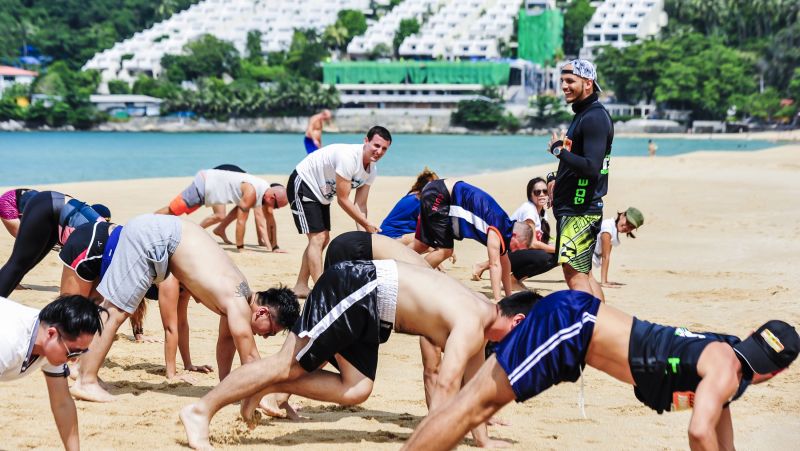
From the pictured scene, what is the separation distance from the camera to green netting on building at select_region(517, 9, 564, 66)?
15575 cm

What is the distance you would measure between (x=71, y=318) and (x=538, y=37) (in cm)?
15631

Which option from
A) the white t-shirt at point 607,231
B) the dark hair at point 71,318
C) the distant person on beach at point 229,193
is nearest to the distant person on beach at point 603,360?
the dark hair at point 71,318

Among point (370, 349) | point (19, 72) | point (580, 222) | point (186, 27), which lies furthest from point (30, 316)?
point (186, 27)

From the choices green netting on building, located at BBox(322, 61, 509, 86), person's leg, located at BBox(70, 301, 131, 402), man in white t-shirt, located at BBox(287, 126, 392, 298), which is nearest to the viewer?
person's leg, located at BBox(70, 301, 131, 402)

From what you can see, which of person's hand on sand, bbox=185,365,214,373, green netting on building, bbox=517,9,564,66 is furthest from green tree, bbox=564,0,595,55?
person's hand on sand, bbox=185,365,214,373

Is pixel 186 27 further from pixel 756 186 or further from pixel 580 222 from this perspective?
pixel 580 222

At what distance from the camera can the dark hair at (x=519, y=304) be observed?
5.36 metres

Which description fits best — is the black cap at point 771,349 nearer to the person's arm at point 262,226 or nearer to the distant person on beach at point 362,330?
the distant person on beach at point 362,330

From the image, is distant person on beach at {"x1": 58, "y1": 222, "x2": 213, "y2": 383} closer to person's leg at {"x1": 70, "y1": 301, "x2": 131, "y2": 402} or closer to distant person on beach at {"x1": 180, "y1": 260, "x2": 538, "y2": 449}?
person's leg at {"x1": 70, "y1": 301, "x2": 131, "y2": 402}

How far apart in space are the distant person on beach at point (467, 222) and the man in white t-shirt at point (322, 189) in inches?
33.6

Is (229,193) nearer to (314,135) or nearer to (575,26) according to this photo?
(314,135)

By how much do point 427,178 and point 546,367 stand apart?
18.6 ft

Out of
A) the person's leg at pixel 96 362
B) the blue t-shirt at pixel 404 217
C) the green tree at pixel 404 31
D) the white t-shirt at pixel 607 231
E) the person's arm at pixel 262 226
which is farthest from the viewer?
the green tree at pixel 404 31

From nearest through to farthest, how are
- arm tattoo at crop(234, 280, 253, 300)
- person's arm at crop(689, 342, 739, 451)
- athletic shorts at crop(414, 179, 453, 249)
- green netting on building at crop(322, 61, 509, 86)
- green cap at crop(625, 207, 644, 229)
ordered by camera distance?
person's arm at crop(689, 342, 739, 451) < arm tattoo at crop(234, 280, 253, 300) < athletic shorts at crop(414, 179, 453, 249) < green cap at crop(625, 207, 644, 229) < green netting on building at crop(322, 61, 509, 86)
